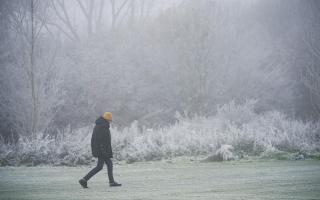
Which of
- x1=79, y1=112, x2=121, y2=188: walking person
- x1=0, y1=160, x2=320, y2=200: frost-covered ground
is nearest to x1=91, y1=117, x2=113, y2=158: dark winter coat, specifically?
x1=79, y1=112, x2=121, y2=188: walking person

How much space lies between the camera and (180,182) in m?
8.88

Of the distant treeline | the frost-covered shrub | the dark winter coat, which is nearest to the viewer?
the dark winter coat

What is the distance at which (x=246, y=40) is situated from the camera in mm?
34656

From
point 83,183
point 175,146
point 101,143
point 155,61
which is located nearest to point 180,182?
point 101,143

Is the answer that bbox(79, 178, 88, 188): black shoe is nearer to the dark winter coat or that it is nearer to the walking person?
the walking person

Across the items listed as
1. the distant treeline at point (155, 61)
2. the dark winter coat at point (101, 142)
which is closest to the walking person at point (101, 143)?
the dark winter coat at point (101, 142)

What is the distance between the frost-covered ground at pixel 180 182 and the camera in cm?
704

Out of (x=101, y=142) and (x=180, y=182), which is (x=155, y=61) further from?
(x=101, y=142)

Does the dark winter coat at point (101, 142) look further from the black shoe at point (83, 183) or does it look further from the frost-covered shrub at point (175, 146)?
the frost-covered shrub at point (175, 146)

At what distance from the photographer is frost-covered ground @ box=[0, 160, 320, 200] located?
704 cm

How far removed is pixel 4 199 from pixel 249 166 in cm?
762

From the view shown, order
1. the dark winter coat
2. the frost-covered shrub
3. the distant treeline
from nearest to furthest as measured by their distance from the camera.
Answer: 1. the dark winter coat
2. the frost-covered shrub
3. the distant treeline

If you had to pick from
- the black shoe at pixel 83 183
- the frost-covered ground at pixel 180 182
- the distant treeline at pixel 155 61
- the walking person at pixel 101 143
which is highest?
the distant treeline at pixel 155 61

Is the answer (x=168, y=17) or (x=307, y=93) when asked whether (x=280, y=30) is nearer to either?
(x=307, y=93)
